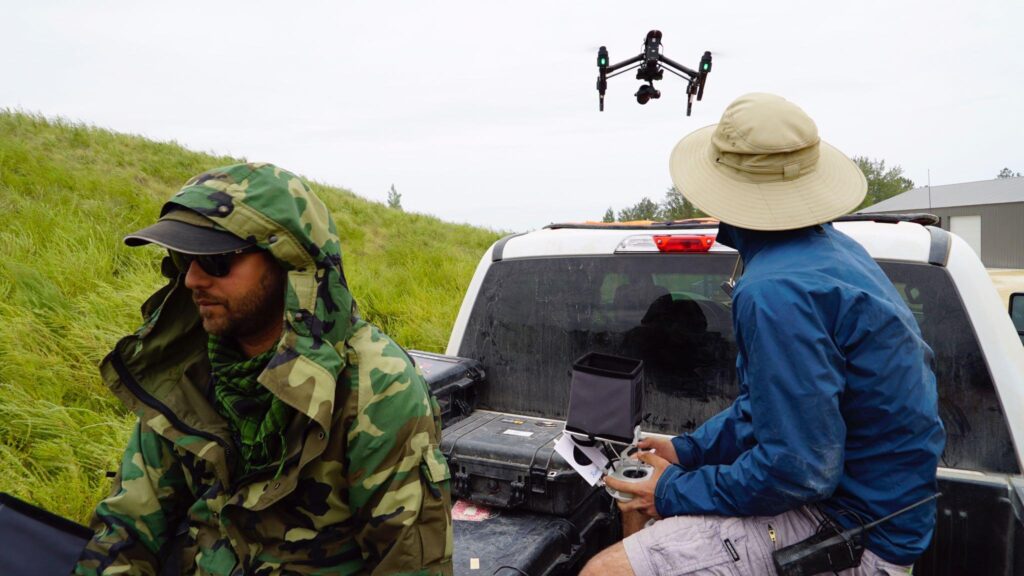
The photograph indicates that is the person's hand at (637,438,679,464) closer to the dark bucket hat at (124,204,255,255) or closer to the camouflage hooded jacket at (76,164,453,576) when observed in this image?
the camouflage hooded jacket at (76,164,453,576)

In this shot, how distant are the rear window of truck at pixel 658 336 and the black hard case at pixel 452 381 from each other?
3.4 inches

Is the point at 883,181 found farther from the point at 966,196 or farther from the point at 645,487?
the point at 645,487

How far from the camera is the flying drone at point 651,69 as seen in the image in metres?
10.2

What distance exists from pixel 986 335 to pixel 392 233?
1694 cm

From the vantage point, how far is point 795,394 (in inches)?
65.7

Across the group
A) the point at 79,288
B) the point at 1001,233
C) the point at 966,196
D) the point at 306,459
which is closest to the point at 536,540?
the point at 306,459

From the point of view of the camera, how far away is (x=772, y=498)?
1.78 meters

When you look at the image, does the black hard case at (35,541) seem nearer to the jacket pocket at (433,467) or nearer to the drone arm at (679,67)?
the jacket pocket at (433,467)

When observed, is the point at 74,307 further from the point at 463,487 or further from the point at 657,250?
the point at 657,250

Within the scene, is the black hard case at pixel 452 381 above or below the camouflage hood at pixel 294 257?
below

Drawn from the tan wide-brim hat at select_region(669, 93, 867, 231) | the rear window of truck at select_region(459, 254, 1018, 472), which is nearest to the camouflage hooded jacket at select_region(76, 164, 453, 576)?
the tan wide-brim hat at select_region(669, 93, 867, 231)

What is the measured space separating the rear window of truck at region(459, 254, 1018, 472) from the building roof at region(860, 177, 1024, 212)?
40.6m

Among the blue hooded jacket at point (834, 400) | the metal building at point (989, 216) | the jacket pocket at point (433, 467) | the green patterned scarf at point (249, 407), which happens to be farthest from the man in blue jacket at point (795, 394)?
the metal building at point (989, 216)

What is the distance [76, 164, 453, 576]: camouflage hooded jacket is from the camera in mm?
1763
